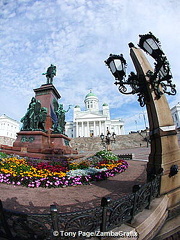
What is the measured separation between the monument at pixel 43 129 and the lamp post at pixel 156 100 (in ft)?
27.2

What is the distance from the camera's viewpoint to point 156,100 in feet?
12.5

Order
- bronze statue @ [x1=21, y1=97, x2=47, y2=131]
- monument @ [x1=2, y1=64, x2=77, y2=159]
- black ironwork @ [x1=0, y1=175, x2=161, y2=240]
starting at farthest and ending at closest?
bronze statue @ [x1=21, y1=97, x2=47, y2=131], monument @ [x1=2, y1=64, x2=77, y2=159], black ironwork @ [x1=0, y1=175, x2=161, y2=240]

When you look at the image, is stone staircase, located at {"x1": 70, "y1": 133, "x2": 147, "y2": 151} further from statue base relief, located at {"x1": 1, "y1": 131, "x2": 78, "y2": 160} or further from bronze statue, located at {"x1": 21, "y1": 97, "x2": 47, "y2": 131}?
bronze statue, located at {"x1": 21, "y1": 97, "x2": 47, "y2": 131}

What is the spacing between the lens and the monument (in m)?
10.5

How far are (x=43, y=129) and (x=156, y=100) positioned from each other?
10.9 m

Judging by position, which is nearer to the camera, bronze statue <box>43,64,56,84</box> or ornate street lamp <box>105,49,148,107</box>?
ornate street lamp <box>105,49,148,107</box>

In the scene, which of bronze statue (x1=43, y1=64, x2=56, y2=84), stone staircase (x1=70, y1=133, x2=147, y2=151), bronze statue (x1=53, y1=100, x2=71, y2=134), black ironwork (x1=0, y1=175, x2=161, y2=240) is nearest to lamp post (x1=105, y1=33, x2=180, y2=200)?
black ironwork (x1=0, y1=175, x2=161, y2=240)

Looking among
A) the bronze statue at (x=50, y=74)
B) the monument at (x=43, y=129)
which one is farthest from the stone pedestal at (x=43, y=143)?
the bronze statue at (x=50, y=74)

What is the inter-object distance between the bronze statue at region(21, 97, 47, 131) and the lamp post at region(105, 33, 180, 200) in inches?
376

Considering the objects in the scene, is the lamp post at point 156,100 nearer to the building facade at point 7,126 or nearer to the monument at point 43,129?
the monument at point 43,129

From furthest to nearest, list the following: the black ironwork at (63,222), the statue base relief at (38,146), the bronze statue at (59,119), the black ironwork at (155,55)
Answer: the bronze statue at (59,119) → the statue base relief at (38,146) → the black ironwork at (155,55) → the black ironwork at (63,222)

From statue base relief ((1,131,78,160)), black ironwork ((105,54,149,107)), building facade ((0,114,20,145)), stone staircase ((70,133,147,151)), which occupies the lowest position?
stone staircase ((70,133,147,151))

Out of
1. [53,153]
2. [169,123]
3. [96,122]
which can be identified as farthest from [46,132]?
[96,122]

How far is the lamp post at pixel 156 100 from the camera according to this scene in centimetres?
330
